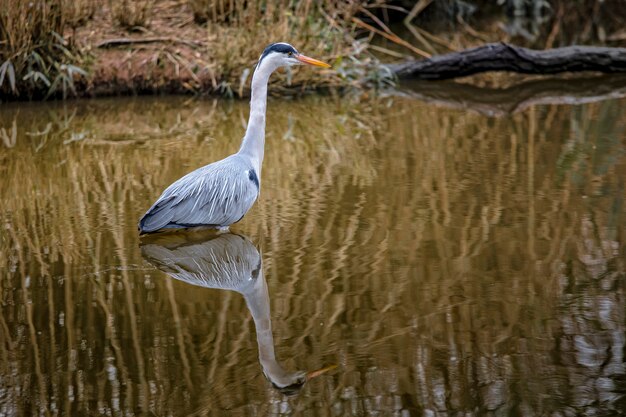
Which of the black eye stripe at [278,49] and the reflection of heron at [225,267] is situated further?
the black eye stripe at [278,49]

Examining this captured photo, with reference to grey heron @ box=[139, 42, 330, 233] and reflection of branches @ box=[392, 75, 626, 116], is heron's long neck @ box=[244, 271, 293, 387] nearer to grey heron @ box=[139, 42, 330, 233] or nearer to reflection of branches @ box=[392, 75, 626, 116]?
grey heron @ box=[139, 42, 330, 233]

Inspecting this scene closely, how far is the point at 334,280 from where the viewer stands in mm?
4719

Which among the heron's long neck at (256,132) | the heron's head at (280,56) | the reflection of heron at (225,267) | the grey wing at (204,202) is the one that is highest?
the heron's head at (280,56)

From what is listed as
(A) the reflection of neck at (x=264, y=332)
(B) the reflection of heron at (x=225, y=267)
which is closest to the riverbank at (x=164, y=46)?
(B) the reflection of heron at (x=225, y=267)

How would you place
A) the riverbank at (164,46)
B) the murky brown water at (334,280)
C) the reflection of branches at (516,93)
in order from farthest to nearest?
Answer: the riverbank at (164,46)
the reflection of branches at (516,93)
the murky brown water at (334,280)

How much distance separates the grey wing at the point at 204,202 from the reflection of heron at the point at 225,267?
13 centimetres

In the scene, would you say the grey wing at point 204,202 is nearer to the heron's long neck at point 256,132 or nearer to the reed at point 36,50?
the heron's long neck at point 256,132

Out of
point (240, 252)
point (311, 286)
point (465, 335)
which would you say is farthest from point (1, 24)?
point (465, 335)

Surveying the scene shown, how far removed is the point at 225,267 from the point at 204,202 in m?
0.62

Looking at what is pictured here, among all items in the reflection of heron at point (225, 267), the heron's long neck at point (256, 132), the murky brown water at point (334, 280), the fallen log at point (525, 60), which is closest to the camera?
the murky brown water at point (334, 280)

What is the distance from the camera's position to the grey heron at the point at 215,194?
213 inches

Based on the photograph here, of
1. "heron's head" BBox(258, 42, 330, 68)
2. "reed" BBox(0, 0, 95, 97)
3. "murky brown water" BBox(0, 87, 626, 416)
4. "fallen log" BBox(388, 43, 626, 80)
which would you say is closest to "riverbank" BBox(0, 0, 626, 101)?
"reed" BBox(0, 0, 95, 97)

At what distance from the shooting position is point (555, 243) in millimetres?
5172

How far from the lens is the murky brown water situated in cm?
356
